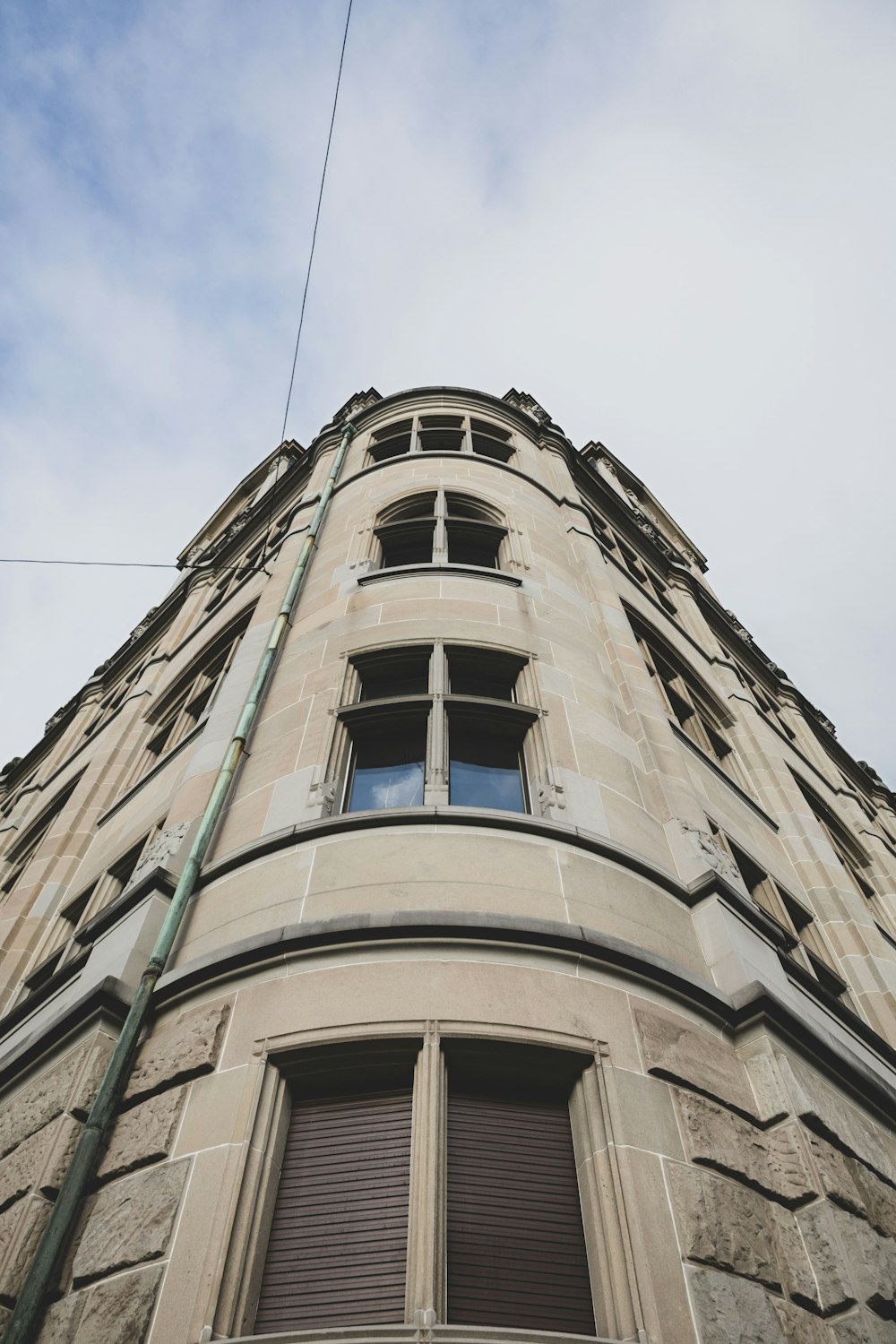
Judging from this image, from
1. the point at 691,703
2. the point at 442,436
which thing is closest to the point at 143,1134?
the point at 691,703

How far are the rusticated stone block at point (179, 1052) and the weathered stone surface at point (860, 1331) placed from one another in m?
3.90

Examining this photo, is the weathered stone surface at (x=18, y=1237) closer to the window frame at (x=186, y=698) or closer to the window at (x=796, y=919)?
the window at (x=796, y=919)

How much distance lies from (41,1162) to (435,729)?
4958 millimetres

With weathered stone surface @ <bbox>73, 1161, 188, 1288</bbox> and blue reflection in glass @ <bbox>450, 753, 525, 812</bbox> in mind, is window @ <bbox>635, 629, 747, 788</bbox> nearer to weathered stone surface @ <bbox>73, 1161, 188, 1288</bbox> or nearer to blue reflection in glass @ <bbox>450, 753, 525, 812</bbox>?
blue reflection in glass @ <bbox>450, 753, 525, 812</bbox>

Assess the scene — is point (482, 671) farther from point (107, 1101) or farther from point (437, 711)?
point (107, 1101)

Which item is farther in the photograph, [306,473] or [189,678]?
[306,473]

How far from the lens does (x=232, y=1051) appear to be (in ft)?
19.6

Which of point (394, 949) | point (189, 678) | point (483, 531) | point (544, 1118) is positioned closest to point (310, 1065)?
point (394, 949)

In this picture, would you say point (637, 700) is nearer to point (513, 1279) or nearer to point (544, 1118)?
point (544, 1118)

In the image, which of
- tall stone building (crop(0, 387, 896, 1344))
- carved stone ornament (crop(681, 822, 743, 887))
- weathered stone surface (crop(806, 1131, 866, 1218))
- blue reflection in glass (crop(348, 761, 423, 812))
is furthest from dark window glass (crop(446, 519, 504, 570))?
weathered stone surface (crop(806, 1131, 866, 1218))

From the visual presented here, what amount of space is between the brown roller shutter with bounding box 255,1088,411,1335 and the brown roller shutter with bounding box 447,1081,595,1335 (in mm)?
318

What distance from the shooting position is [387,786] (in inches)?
356

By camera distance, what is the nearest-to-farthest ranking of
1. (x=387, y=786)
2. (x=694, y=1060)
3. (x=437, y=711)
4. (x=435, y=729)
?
(x=694, y=1060), (x=387, y=786), (x=435, y=729), (x=437, y=711)

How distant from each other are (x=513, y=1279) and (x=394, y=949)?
6.88 ft
